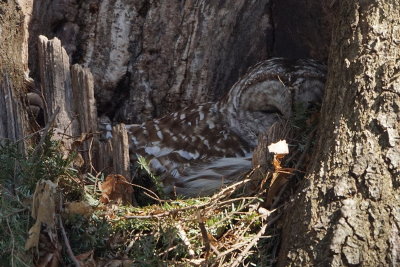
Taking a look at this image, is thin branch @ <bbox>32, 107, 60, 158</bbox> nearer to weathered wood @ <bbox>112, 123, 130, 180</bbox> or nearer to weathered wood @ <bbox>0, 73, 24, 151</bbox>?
weathered wood @ <bbox>0, 73, 24, 151</bbox>

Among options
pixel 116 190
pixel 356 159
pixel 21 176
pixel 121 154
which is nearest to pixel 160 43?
pixel 121 154

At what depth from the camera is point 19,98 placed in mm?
3178

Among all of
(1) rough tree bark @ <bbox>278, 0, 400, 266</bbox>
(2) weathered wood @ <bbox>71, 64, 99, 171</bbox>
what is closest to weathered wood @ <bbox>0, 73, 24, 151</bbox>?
(2) weathered wood @ <bbox>71, 64, 99, 171</bbox>

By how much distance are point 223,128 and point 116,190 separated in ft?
2.28

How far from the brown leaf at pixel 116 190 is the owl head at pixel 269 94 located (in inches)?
26.5

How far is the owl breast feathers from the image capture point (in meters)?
3.33

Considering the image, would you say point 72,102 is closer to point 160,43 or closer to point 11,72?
point 11,72

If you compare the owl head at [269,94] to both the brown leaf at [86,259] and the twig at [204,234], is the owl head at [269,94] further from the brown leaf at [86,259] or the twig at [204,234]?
the brown leaf at [86,259]

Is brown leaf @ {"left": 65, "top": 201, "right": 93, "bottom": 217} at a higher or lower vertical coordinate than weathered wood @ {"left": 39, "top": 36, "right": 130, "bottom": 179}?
lower

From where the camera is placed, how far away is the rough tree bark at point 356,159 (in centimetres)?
233

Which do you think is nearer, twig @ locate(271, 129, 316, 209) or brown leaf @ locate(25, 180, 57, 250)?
brown leaf @ locate(25, 180, 57, 250)

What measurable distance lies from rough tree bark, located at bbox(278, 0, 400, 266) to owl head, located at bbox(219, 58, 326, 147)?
23.8 inches

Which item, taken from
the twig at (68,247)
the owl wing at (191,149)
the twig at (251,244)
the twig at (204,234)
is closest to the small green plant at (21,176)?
the twig at (68,247)

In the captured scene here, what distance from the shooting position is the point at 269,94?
11.4 ft
